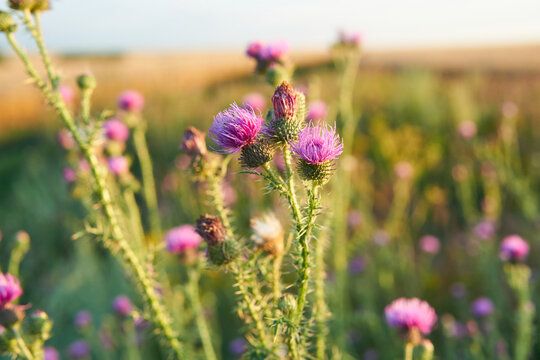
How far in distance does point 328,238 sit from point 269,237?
1.28 meters

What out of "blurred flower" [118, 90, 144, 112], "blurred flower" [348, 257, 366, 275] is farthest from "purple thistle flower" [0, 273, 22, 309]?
"blurred flower" [348, 257, 366, 275]

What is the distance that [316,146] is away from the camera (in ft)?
3.09

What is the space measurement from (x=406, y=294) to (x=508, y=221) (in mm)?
1881

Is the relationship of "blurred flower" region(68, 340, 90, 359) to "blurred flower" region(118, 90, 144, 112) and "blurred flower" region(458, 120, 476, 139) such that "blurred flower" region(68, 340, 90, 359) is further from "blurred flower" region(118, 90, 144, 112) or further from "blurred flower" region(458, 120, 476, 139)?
"blurred flower" region(458, 120, 476, 139)

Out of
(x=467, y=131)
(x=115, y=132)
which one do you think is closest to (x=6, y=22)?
(x=115, y=132)

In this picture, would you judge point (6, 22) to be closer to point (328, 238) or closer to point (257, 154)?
point (257, 154)

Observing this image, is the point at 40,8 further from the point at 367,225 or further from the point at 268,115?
the point at 367,225

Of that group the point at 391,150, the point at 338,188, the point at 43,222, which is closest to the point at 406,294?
the point at 338,188

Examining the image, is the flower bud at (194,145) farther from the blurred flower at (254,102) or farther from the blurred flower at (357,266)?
the blurred flower at (357,266)

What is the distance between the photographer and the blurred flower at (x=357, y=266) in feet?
11.5

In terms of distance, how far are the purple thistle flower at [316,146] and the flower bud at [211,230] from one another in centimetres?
35

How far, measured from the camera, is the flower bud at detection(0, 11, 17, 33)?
1.29 m

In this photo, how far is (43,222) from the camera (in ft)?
19.5

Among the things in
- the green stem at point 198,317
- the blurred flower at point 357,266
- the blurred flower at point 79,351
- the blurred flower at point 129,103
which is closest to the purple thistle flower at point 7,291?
the green stem at point 198,317
